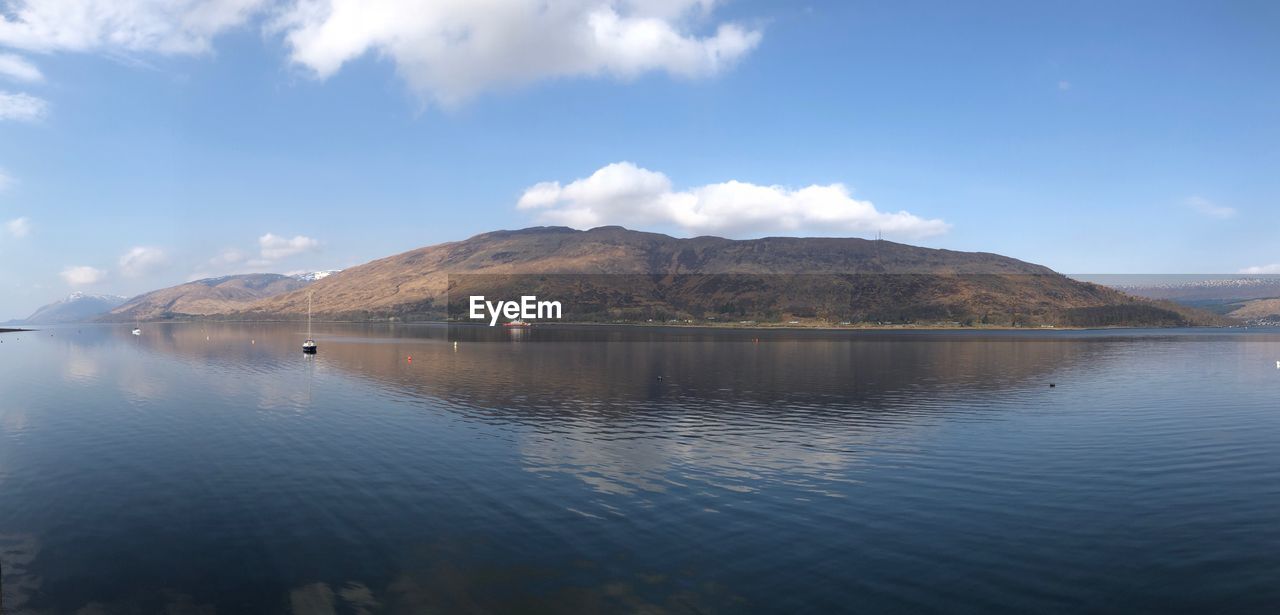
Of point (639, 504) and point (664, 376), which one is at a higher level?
point (664, 376)

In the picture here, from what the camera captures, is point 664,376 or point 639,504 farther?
point 664,376

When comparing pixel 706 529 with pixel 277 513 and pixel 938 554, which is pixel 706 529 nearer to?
pixel 938 554

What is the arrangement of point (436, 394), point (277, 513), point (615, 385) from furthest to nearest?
point (615, 385)
point (436, 394)
point (277, 513)

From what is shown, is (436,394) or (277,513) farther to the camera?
(436,394)

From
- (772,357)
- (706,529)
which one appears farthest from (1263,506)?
(772,357)

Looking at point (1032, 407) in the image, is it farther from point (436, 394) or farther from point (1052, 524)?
point (436, 394)

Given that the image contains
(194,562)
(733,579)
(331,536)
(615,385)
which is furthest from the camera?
(615,385)

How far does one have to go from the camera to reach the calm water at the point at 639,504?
2214 centimetres

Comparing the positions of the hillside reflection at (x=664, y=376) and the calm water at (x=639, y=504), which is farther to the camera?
the hillside reflection at (x=664, y=376)

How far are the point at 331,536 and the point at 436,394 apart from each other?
49103 millimetres

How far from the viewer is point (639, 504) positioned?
1242 inches

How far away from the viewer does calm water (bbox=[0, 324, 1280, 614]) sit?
22.1 meters

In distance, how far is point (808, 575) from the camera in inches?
915

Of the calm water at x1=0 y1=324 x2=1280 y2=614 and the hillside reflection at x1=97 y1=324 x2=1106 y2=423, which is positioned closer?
the calm water at x1=0 y1=324 x2=1280 y2=614
